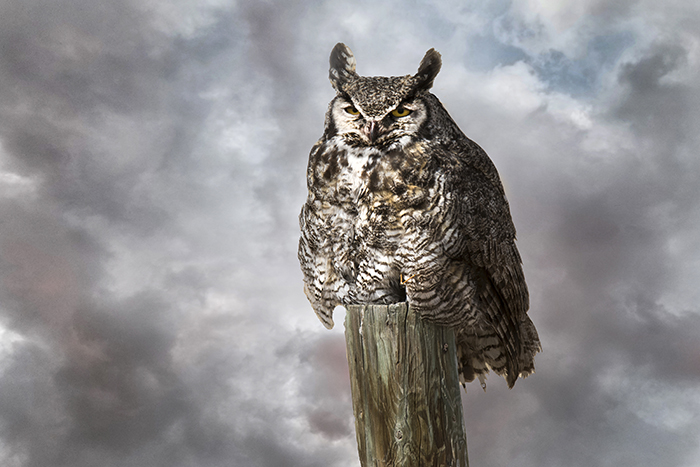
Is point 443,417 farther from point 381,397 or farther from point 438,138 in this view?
point 438,138

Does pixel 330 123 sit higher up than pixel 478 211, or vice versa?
pixel 330 123

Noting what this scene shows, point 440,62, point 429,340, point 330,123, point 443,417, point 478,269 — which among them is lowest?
point 443,417

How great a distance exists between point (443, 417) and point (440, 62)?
218 centimetres

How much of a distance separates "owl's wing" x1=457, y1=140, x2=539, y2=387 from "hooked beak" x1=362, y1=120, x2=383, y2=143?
581 mm

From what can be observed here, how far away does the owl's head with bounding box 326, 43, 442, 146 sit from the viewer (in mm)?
3109

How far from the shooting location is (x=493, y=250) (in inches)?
130

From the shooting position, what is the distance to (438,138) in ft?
10.7

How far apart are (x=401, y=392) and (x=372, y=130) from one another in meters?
1.51

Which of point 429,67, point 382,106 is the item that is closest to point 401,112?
point 382,106

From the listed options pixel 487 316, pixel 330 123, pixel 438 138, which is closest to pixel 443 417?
pixel 487 316

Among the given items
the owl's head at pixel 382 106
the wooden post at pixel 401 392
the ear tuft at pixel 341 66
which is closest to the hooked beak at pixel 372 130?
the owl's head at pixel 382 106

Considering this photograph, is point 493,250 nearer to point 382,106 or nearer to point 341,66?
point 382,106

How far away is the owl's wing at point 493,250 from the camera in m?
3.24

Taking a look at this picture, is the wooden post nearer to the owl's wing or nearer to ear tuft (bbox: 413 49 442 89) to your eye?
the owl's wing
